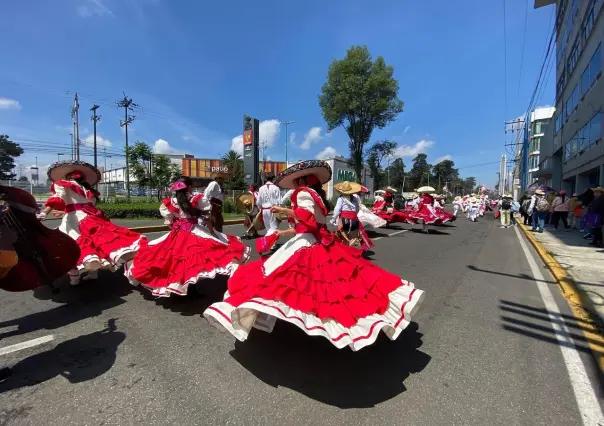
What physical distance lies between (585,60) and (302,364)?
79.4 ft

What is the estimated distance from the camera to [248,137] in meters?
23.0

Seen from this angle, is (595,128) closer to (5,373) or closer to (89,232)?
(89,232)

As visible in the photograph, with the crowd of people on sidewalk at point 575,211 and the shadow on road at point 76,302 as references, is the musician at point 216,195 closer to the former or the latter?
the shadow on road at point 76,302

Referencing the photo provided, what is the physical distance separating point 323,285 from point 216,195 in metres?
2.77

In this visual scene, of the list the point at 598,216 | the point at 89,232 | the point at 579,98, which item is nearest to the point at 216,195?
the point at 89,232

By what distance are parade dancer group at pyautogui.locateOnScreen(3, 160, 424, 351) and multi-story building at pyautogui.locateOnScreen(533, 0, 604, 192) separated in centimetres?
1462

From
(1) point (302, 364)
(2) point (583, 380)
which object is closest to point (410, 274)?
(2) point (583, 380)

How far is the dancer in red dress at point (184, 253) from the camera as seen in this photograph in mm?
3734

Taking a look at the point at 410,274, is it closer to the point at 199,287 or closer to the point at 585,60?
the point at 199,287

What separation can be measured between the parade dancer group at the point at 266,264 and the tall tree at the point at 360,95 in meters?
25.4

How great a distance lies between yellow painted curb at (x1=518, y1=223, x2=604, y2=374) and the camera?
10.4ft

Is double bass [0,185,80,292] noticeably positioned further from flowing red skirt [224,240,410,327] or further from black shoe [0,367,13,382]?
flowing red skirt [224,240,410,327]

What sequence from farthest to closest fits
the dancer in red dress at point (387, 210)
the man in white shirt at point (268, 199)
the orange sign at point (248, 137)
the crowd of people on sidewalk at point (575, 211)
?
the orange sign at point (248, 137) → the dancer in red dress at point (387, 210) → the crowd of people on sidewalk at point (575, 211) → the man in white shirt at point (268, 199)

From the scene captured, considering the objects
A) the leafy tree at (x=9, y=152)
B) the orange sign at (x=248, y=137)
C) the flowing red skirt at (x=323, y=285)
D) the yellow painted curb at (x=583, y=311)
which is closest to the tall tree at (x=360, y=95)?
the orange sign at (x=248, y=137)
